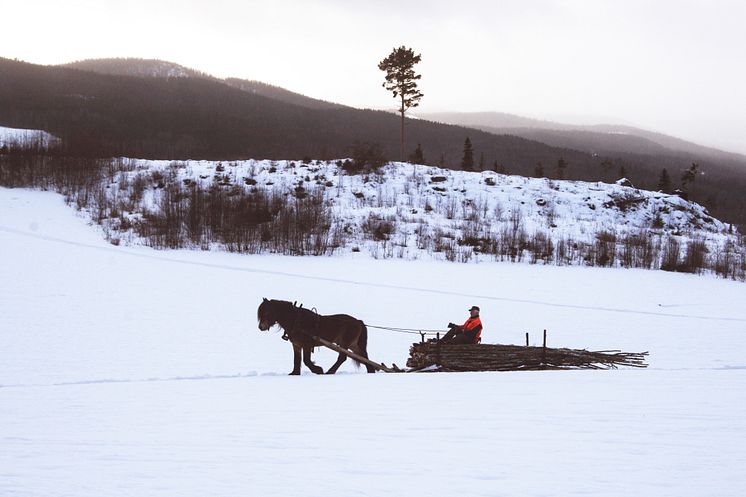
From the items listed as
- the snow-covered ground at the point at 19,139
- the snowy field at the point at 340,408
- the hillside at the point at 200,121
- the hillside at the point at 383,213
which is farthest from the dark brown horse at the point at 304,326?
the hillside at the point at 200,121

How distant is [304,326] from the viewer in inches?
346

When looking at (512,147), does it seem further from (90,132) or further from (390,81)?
(90,132)

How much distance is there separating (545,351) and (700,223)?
121ft

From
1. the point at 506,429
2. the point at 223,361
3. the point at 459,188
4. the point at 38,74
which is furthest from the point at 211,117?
the point at 506,429

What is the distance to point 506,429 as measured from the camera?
5.02 metres

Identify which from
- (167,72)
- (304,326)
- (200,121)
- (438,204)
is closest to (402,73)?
(438,204)

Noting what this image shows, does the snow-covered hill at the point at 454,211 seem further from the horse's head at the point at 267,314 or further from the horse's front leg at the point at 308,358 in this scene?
the horse's head at the point at 267,314

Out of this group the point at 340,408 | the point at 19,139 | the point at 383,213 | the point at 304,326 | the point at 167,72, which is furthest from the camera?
the point at 167,72

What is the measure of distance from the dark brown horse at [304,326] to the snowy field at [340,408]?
2.32 ft

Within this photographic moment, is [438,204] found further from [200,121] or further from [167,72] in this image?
[167,72]

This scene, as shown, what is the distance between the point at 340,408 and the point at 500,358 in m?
4.02

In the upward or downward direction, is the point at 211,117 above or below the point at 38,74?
below

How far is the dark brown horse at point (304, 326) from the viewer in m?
8.68

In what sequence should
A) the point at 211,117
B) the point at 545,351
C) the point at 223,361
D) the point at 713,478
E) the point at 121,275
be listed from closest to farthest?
1. the point at 713,478
2. the point at 545,351
3. the point at 223,361
4. the point at 121,275
5. the point at 211,117
